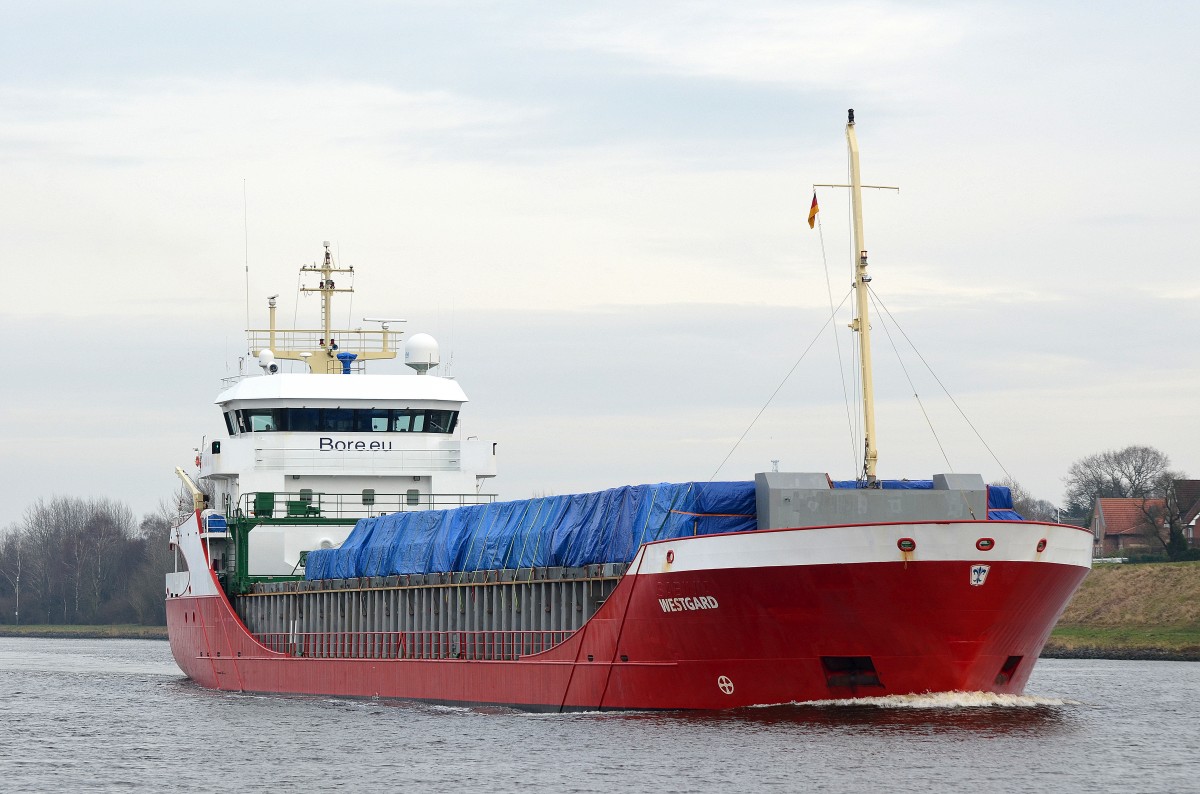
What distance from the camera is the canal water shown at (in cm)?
2697

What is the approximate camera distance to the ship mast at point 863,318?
3381 cm

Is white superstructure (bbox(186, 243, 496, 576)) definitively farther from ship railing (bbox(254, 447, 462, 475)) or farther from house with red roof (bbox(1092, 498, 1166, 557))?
house with red roof (bbox(1092, 498, 1166, 557))

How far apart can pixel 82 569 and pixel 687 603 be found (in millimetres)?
134478

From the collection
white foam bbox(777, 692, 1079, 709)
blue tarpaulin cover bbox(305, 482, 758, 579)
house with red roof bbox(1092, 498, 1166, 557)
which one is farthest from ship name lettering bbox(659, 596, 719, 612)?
house with red roof bbox(1092, 498, 1166, 557)

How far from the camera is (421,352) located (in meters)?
55.8

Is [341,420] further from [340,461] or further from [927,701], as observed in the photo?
[927,701]

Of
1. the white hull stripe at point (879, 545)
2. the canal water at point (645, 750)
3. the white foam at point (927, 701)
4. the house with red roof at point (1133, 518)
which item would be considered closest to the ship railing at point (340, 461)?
the canal water at point (645, 750)

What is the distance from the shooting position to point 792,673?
3188 centimetres

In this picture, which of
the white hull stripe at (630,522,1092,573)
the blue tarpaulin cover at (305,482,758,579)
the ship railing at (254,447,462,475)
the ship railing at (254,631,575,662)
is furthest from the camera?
the ship railing at (254,447,462,475)

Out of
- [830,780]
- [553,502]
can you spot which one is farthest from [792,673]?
[553,502]

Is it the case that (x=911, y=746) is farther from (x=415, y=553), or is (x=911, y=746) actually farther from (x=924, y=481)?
(x=415, y=553)

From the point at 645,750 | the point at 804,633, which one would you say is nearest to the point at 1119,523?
the point at 804,633

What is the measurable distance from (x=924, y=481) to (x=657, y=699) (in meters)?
7.39

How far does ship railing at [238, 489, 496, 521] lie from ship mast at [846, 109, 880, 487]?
1959 cm
